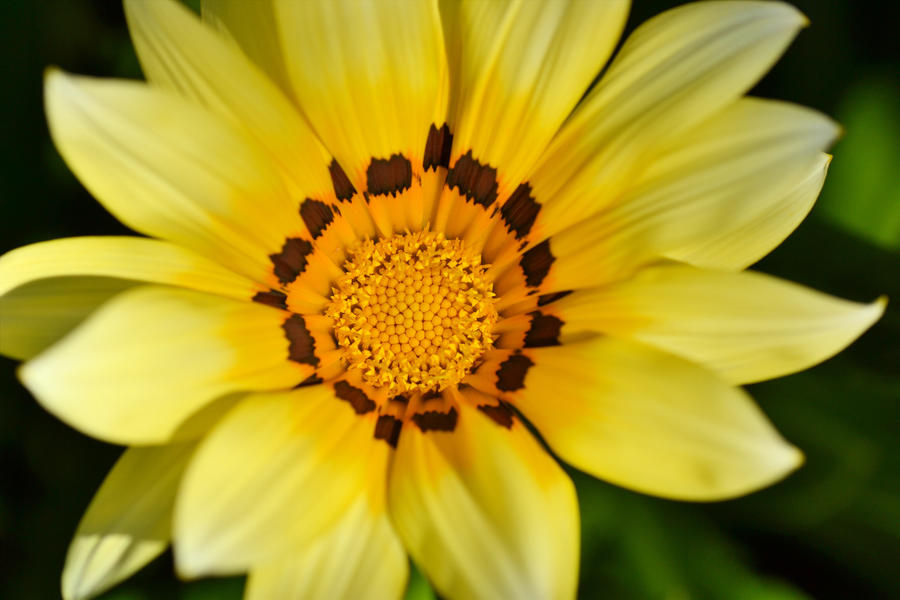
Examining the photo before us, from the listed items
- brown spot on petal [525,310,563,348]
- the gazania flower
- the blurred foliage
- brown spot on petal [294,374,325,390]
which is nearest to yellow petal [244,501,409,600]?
the gazania flower

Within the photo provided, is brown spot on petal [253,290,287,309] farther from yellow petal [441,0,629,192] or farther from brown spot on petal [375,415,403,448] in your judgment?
yellow petal [441,0,629,192]

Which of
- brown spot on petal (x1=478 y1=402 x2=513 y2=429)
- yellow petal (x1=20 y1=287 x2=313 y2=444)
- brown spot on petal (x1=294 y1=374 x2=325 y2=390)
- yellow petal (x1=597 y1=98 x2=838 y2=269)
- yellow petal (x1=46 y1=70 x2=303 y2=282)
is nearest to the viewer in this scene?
yellow petal (x1=20 y1=287 x2=313 y2=444)

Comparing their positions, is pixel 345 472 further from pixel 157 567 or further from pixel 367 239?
pixel 157 567

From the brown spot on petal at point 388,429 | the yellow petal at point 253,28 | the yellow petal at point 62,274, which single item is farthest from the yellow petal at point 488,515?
the yellow petal at point 253,28

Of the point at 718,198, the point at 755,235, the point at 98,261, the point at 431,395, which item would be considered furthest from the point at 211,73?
the point at 755,235

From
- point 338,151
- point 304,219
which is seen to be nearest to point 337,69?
point 338,151

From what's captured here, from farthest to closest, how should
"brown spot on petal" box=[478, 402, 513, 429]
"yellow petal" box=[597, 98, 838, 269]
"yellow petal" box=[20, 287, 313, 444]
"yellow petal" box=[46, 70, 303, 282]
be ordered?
"brown spot on petal" box=[478, 402, 513, 429]
"yellow petal" box=[597, 98, 838, 269]
"yellow petal" box=[46, 70, 303, 282]
"yellow petal" box=[20, 287, 313, 444]

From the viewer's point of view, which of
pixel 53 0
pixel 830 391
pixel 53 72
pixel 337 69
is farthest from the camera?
pixel 53 0
